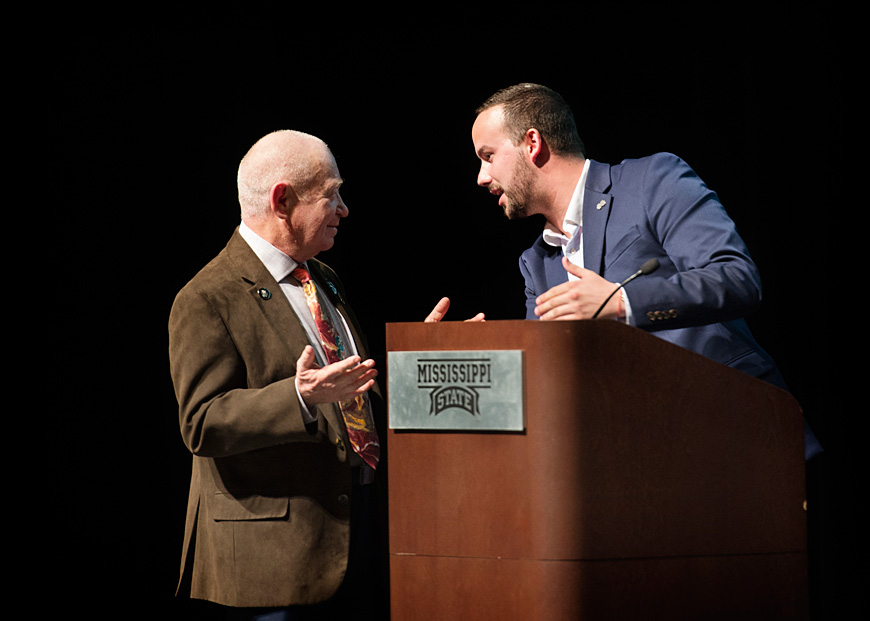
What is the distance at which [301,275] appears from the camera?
244cm

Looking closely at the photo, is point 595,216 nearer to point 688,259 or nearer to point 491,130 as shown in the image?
point 688,259

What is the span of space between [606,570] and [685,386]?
0.33 metres

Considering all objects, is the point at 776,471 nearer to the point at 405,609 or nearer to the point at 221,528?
the point at 405,609

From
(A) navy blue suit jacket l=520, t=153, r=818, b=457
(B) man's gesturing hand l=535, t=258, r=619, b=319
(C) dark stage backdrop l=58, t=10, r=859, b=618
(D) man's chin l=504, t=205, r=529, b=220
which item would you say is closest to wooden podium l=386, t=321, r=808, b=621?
(B) man's gesturing hand l=535, t=258, r=619, b=319

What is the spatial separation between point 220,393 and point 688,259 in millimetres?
1116

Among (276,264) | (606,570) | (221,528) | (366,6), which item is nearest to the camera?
(606,570)

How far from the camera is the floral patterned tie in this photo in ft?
7.51

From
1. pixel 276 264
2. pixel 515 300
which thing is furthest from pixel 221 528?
pixel 515 300

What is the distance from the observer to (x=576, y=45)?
350cm

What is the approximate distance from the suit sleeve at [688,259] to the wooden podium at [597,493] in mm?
227

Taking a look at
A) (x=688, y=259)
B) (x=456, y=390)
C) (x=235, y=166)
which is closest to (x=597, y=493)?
(x=456, y=390)

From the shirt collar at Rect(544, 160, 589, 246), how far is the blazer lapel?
53 millimetres

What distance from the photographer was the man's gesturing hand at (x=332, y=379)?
6.31ft

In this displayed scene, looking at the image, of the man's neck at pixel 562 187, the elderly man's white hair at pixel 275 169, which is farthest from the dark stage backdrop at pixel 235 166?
the elderly man's white hair at pixel 275 169
